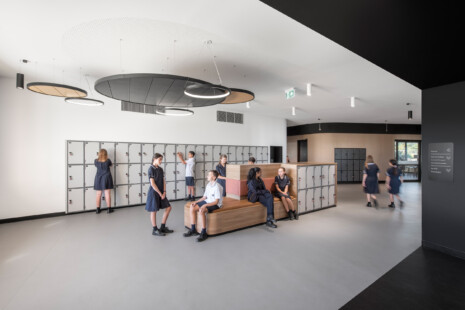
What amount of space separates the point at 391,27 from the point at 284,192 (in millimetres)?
4386

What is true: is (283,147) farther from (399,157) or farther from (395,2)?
(395,2)

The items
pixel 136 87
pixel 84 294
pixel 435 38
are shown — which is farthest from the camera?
pixel 136 87

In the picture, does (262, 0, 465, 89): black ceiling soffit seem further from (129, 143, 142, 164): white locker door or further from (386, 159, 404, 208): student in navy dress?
(129, 143, 142, 164): white locker door

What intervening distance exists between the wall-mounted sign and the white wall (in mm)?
7116

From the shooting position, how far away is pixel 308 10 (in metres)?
1.43

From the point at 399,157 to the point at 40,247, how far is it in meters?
17.0

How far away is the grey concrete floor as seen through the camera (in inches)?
A: 98.8

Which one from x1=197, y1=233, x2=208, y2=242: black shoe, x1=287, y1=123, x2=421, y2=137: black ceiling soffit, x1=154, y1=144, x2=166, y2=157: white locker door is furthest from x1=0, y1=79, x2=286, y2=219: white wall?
x1=287, y1=123, x2=421, y2=137: black ceiling soffit

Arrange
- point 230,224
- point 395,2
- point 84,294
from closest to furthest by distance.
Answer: point 395,2 → point 84,294 → point 230,224

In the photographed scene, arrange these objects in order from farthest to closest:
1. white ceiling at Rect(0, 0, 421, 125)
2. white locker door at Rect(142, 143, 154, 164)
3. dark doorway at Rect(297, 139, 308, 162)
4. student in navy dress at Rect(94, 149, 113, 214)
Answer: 1. dark doorway at Rect(297, 139, 308, 162)
2. white locker door at Rect(142, 143, 154, 164)
3. student in navy dress at Rect(94, 149, 113, 214)
4. white ceiling at Rect(0, 0, 421, 125)

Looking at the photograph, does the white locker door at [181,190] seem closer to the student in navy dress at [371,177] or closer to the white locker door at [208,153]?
the white locker door at [208,153]

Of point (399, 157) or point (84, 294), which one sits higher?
point (399, 157)

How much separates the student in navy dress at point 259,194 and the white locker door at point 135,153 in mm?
3974

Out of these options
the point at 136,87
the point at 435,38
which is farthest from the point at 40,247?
the point at 435,38
